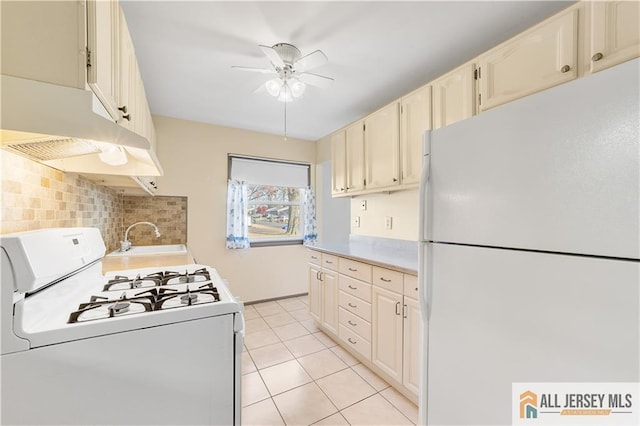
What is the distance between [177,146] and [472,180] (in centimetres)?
326

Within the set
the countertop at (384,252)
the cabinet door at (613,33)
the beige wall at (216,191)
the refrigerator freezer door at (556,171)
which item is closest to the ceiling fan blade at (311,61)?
the refrigerator freezer door at (556,171)

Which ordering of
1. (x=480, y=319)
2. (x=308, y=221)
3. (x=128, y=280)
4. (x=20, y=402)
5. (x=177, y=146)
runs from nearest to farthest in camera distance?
1. (x=20, y=402)
2. (x=480, y=319)
3. (x=128, y=280)
4. (x=177, y=146)
5. (x=308, y=221)

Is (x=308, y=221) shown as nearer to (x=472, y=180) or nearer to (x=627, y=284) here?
(x=472, y=180)

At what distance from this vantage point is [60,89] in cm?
69

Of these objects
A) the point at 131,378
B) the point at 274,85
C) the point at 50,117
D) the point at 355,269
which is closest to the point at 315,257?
the point at 355,269

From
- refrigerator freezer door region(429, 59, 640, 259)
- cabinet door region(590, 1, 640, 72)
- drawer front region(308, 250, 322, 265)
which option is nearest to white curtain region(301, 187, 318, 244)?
drawer front region(308, 250, 322, 265)

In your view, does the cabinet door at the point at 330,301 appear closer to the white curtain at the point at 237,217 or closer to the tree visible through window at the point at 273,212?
the white curtain at the point at 237,217

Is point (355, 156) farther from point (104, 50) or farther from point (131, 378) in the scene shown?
point (131, 378)

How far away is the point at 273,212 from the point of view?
153 inches

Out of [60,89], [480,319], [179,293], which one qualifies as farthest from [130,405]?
[480,319]

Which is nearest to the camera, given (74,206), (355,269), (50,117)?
(50,117)

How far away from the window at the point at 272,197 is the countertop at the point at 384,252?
1.16 metres

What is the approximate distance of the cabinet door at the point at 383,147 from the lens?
225 centimetres

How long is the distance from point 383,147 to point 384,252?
1.00m
